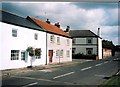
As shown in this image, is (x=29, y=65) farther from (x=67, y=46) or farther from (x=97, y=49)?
(x=97, y=49)

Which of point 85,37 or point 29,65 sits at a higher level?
point 85,37

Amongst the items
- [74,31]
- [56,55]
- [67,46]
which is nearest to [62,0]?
[56,55]

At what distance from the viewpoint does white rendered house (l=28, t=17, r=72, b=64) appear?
31.0m

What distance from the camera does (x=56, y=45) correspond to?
1329 inches

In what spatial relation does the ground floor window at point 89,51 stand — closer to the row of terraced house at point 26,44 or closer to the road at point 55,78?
the row of terraced house at point 26,44

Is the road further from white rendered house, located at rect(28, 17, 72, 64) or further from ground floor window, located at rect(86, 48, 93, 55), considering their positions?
ground floor window, located at rect(86, 48, 93, 55)

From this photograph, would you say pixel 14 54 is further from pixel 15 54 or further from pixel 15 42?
pixel 15 42

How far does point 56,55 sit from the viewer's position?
3359cm

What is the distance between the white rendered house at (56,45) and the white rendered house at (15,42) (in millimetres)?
3810

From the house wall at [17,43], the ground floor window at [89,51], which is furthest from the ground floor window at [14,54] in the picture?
the ground floor window at [89,51]

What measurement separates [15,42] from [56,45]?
39.8 feet

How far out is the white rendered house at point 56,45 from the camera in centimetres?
3102

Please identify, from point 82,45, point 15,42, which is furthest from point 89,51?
point 15,42

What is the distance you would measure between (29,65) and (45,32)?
20.3 feet
